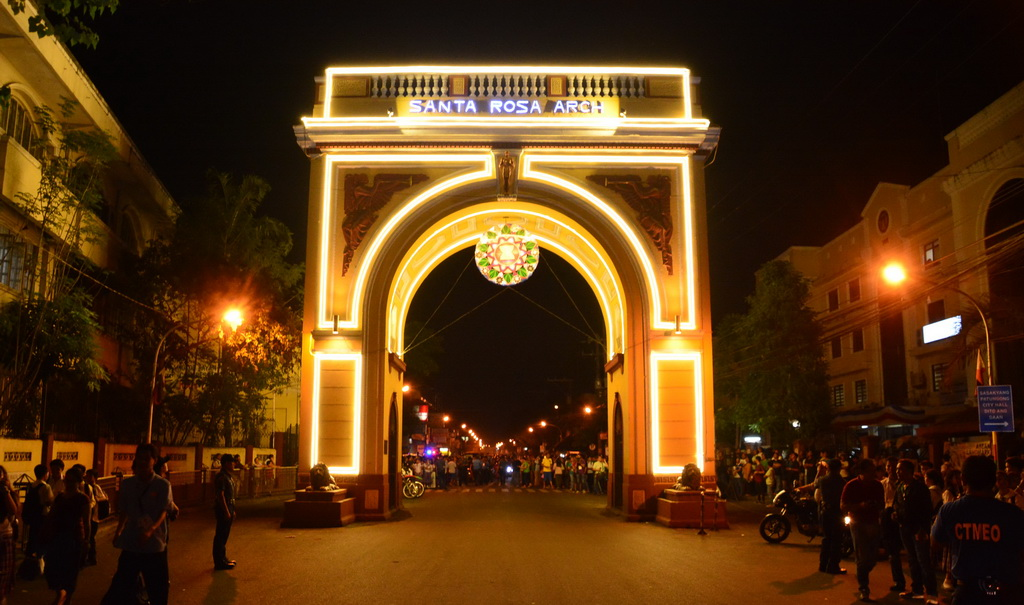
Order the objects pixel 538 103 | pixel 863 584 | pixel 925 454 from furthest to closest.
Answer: pixel 925 454, pixel 538 103, pixel 863 584


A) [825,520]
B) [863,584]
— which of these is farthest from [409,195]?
[863,584]

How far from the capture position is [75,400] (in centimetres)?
2453

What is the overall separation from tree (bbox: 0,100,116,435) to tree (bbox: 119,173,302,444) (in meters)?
6.03

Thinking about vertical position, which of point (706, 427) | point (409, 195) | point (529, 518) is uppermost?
point (409, 195)

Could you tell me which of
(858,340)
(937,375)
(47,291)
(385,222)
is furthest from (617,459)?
(858,340)

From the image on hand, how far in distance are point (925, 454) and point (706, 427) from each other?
10.5m

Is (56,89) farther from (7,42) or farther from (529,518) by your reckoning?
(529,518)

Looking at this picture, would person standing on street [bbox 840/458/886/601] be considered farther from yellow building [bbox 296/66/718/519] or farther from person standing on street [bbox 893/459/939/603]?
yellow building [bbox 296/66/718/519]

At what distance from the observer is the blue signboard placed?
1692 cm

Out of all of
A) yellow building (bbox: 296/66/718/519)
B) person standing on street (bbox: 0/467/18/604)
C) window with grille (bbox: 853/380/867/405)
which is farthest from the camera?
window with grille (bbox: 853/380/867/405)

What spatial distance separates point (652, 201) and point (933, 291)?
748 cm

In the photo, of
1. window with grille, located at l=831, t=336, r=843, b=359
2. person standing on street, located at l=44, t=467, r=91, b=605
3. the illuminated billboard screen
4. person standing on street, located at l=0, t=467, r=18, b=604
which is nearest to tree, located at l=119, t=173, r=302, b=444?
person standing on street, located at l=44, t=467, r=91, b=605

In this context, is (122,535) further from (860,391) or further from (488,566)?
(860,391)

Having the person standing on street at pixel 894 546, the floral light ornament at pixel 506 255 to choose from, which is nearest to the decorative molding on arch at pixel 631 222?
the floral light ornament at pixel 506 255
